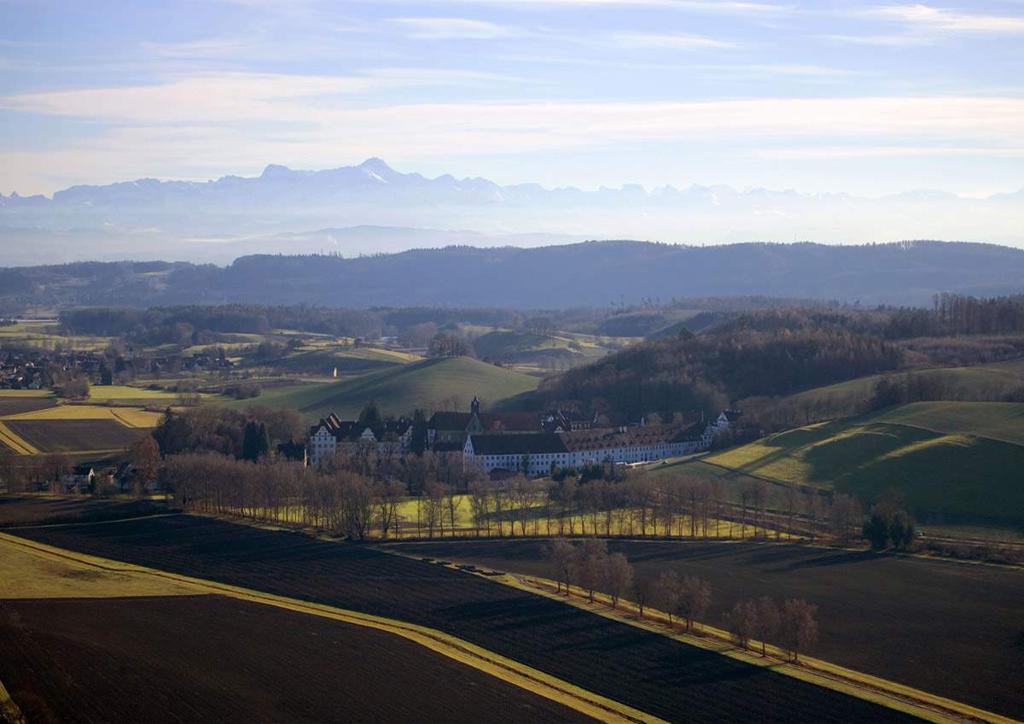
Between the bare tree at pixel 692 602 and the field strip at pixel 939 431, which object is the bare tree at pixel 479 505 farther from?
the field strip at pixel 939 431

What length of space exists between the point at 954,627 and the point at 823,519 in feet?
49.5

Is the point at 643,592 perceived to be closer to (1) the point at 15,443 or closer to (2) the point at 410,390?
(1) the point at 15,443

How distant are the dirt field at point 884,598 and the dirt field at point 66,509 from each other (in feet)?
43.5

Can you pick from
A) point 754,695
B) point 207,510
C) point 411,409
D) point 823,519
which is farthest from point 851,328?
point 754,695

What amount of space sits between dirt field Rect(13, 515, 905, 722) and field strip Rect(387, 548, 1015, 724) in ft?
1.50

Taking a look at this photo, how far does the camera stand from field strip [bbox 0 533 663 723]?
2805 centimetres

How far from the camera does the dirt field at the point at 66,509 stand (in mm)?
50472

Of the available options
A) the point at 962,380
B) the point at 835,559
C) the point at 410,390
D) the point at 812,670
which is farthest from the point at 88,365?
the point at 812,670

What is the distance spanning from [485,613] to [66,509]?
79.3 ft

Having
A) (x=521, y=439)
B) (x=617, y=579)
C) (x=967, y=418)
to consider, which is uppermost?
(x=967, y=418)

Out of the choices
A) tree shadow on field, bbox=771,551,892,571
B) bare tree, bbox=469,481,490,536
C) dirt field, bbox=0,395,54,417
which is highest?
dirt field, bbox=0,395,54,417

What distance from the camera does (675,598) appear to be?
35062mm

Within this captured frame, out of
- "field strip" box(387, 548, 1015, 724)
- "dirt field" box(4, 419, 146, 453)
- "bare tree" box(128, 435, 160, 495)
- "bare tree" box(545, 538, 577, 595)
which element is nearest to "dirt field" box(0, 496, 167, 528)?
"bare tree" box(128, 435, 160, 495)

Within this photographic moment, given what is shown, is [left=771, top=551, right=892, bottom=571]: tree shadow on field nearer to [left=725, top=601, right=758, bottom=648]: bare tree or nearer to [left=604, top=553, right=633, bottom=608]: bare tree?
[left=604, top=553, right=633, bottom=608]: bare tree
